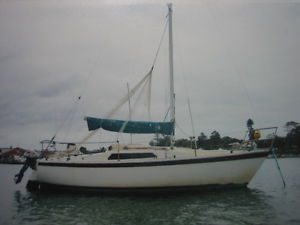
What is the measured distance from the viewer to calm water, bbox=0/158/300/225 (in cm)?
1230

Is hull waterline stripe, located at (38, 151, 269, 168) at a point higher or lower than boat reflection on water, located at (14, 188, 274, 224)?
higher

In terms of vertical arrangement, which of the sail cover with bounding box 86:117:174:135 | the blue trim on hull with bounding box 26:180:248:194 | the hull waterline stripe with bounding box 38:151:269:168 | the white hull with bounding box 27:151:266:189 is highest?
the sail cover with bounding box 86:117:174:135

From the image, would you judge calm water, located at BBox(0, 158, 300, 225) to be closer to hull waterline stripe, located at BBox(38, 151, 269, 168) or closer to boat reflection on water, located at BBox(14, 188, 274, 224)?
boat reflection on water, located at BBox(14, 188, 274, 224)

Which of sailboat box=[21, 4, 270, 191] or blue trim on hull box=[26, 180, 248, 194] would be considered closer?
sailboat box=[21, 4, 270, 191]

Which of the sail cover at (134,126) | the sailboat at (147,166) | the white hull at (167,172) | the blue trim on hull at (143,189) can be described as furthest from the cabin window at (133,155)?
the blue trim on hull at (143,189)

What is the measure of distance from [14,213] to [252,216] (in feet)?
36.8

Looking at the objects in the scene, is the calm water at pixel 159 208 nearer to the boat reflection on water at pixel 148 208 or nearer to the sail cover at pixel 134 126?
the boat reflection on water at pixel 148 208

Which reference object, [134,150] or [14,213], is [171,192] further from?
[14,213]

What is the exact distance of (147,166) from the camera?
17.4 meters

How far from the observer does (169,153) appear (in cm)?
1822

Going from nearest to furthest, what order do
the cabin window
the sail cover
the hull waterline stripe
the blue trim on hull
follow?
the hull waterline stripe < the blue trim on hull < the cabin window < the sail cover

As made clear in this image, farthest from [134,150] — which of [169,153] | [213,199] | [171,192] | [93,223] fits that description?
[93,223]

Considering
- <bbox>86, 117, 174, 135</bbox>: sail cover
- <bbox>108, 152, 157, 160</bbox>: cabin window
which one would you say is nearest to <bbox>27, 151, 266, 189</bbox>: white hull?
<bbox>108, 152, 157, 160</bbox>: cabin window

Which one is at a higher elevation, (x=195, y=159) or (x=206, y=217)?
(x=195, y=159)
